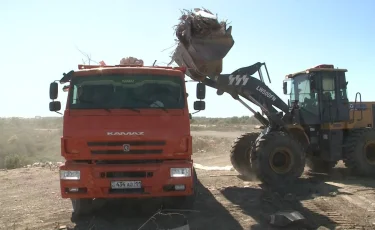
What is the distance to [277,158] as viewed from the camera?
10930 millimetres

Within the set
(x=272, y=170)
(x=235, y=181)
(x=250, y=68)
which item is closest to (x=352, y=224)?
(x=272, y=170)

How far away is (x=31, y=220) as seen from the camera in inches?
307

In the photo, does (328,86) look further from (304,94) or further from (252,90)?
(252,90)

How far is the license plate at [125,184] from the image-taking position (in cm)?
714

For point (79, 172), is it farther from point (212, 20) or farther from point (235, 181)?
point (235, 181)

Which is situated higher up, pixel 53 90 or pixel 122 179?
pixel 53 90

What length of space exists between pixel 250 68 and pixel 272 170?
2814 millimetres

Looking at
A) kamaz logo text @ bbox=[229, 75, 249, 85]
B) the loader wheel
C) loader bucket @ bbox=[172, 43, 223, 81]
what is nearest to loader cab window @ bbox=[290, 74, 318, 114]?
the loader wheel

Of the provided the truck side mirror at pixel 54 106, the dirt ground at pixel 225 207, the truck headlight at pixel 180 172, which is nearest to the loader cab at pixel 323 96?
the dirt ground at pixel 225 207

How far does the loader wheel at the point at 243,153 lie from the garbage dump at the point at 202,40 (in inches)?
129

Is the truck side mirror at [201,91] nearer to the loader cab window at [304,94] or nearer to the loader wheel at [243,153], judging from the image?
the loader wheel at [243,153]

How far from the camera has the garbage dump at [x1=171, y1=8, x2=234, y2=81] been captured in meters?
9.64

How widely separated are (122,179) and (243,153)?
603 cm

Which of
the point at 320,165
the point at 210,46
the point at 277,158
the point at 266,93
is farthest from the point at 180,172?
the point at 320,165
